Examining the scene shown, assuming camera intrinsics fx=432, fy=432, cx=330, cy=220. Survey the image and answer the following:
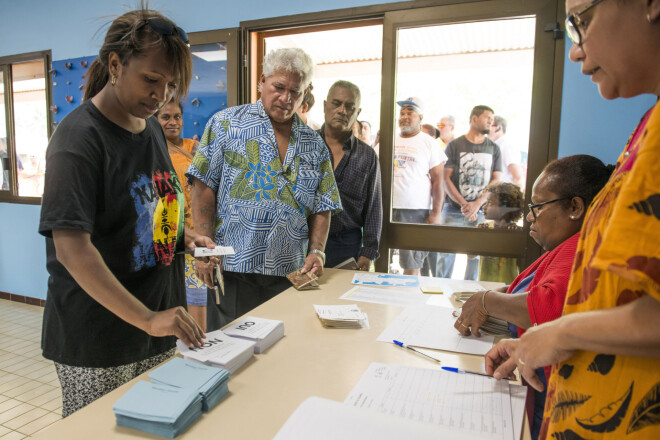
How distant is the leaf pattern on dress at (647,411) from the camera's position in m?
0.53

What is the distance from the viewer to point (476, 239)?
9.27 feet

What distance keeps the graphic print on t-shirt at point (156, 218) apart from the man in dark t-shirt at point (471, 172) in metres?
2.02

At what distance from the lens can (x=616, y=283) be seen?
0.54m

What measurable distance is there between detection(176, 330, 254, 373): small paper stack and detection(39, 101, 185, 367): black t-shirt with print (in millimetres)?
285

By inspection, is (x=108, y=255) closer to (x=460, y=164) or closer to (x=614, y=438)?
(x=614, y=438)

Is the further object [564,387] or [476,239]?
[476,239]

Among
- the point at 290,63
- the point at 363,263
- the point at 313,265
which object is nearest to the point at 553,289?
the point at 313,265

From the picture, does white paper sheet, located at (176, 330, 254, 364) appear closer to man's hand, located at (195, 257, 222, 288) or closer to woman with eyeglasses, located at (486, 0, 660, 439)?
man's hand, located at (195, 257, 222, 288)

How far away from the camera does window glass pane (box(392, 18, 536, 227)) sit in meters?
2.74

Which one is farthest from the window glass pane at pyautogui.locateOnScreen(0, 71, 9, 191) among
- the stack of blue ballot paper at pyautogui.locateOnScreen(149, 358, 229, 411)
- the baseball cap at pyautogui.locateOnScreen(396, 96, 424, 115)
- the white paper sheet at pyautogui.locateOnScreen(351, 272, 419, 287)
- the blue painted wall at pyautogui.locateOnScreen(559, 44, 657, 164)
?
the blue painted wall at pyautogui.locateOnScreen(559, 44, 657, 164)

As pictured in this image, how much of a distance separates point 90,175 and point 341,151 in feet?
5.65

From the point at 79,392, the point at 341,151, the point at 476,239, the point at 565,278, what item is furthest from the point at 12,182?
the point at 565,278

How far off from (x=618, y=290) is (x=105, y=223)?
1.12 m

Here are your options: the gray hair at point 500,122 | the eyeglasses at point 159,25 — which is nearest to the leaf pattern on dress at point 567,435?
the eyeglasses at point 159,25
